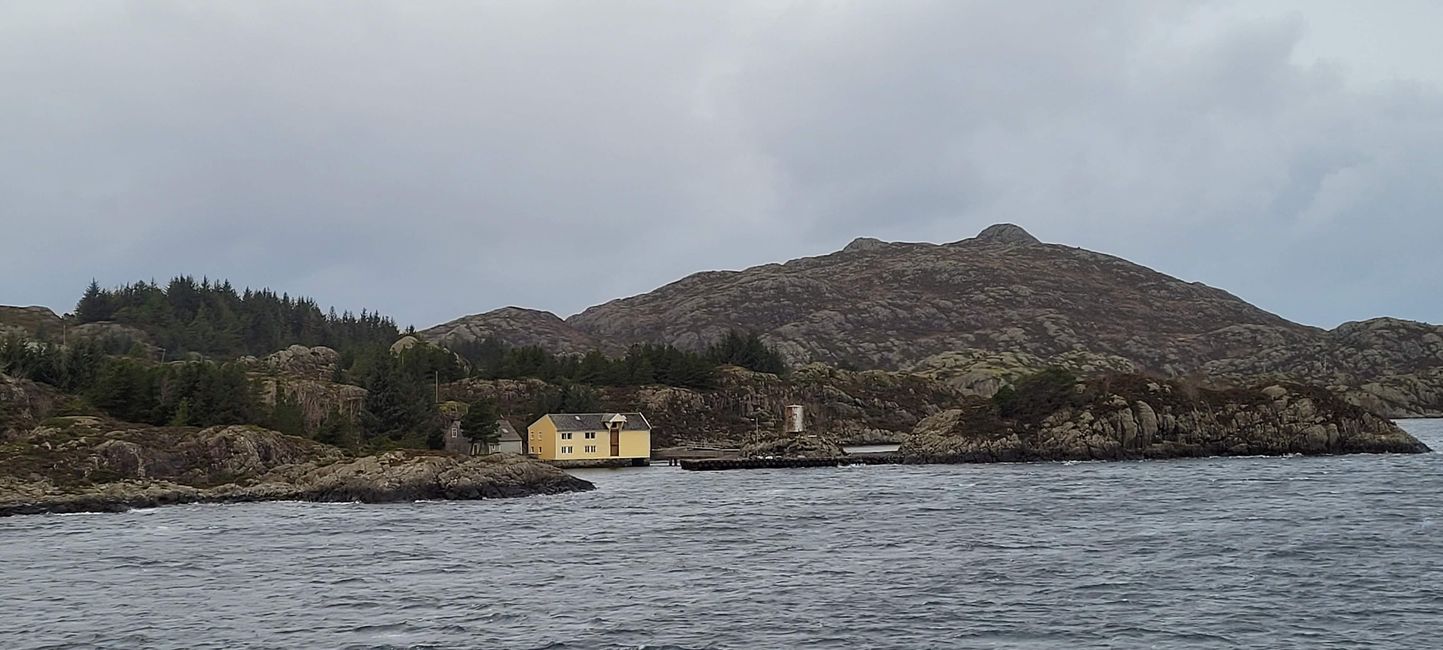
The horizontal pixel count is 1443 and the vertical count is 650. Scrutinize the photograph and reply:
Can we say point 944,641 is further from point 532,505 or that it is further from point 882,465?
point 882,465

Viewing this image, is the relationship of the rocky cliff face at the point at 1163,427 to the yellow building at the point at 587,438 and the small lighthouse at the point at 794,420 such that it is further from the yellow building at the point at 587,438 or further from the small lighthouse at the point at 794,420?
the small lighthouse at the point at 794,420

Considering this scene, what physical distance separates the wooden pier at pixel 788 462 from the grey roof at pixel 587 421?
24.1 feet

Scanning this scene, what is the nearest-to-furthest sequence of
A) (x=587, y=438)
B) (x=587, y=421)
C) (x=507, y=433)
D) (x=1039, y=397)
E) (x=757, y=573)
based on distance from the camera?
(x=757, y=573) → (x=1039, y=397) → (x=507, y=433) → (x=587, y=438) → (x=587, y=421)

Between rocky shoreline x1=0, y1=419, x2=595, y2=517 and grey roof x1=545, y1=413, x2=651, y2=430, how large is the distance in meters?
34.7

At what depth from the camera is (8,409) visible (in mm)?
89000

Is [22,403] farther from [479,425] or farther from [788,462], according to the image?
[788,462]

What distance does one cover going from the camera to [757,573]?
43.6 m

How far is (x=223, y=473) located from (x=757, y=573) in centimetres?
5398

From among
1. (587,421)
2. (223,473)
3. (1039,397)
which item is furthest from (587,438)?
(1039,397)

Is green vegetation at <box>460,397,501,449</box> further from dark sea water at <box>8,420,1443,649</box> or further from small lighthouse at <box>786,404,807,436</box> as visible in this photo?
small lighthouse at <box>786,404,807,436</box>

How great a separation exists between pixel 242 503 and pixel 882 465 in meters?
64.4

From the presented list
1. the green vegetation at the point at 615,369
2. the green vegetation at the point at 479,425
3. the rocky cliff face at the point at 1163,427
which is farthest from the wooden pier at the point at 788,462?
the green vegetation at the point at 615,369

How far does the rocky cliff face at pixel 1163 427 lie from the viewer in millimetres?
116875

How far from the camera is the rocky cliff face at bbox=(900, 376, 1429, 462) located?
383 feet
